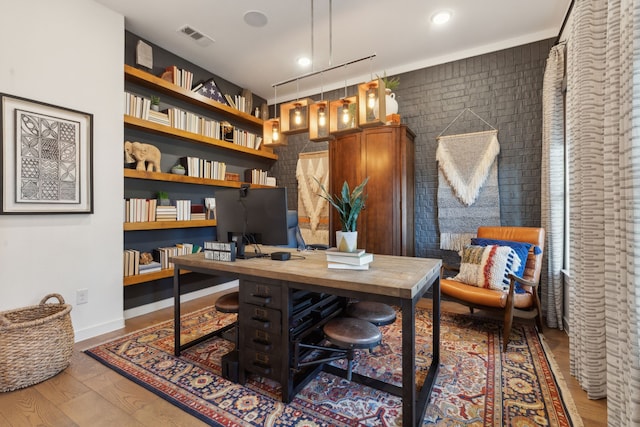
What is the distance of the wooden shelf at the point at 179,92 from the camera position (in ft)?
9.74

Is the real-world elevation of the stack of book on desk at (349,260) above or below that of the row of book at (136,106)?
below

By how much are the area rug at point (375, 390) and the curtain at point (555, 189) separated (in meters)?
0.42

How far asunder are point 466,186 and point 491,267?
3.80 ft

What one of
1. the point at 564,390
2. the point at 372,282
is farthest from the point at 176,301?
the point at 564,390

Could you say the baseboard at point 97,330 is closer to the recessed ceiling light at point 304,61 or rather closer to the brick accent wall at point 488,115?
the brick accent wall at point 488,115

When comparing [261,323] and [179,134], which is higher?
[179,134]

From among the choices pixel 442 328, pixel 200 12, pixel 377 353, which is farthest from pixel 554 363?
pixel 200 12

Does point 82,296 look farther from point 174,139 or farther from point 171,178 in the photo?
point 174,139

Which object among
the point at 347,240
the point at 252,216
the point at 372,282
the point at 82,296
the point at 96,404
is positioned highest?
the point at 252,216

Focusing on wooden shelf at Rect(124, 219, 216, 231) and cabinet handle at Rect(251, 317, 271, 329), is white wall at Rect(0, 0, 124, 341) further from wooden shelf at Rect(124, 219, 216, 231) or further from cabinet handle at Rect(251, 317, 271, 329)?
cabinet handle at Rect(251, 317, 271, 329)

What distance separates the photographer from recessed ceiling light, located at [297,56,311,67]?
367 cm

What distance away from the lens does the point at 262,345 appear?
174 centimetres

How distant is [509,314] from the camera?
7.48 feet

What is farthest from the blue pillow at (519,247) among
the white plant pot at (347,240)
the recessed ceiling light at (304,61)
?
the recessed ceiling light at (304,61)
